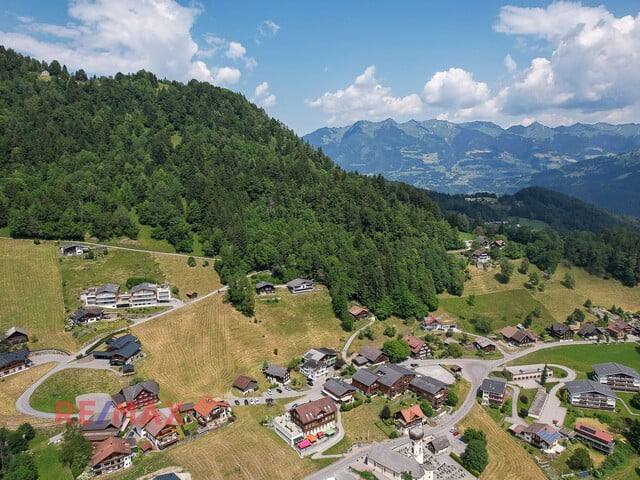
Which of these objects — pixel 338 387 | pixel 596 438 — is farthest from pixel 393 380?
pixel 596 438

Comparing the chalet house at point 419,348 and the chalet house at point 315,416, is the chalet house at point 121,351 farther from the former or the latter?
the chalet house at point 419,348

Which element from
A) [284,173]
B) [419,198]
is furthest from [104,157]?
[419,198]

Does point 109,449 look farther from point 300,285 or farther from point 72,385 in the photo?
point 300,285

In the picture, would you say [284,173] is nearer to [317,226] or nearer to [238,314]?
[317,226]

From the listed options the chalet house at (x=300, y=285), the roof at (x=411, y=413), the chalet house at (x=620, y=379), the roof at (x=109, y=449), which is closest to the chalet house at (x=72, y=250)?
the chalet house at (x=300, y=285)

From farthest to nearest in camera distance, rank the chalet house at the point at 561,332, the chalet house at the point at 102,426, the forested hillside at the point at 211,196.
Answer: the forested hillside at the point at 211,196
the chalet house at the point at 561,332
the chalet house at the point at 102,426
